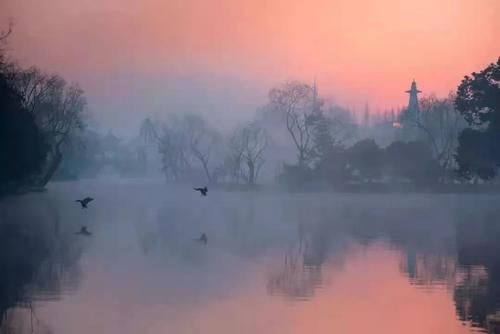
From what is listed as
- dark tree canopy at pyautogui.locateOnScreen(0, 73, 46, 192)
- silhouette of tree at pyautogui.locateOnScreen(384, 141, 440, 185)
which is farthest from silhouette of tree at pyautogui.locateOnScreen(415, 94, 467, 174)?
dark tree canopy at pyautogui.locateOnScreen(0, 73, 46, 192)

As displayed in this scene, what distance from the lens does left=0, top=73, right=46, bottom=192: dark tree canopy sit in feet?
62.4

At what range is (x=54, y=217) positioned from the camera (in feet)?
61.9

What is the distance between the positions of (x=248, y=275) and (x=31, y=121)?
13.1 metres

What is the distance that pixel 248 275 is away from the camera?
9844 millimetres

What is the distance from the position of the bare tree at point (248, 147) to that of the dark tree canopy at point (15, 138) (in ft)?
58.3

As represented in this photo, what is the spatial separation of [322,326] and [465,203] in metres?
20.3

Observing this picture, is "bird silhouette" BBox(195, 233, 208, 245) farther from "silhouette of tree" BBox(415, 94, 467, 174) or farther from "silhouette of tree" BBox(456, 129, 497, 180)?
"silhouette of tree" BBox(415, 94, 467, 174)

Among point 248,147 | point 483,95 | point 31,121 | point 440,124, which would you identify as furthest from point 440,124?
point 31,121

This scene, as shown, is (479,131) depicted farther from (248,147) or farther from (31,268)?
(248,147)

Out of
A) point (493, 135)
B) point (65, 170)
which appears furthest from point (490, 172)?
point (65, 170)

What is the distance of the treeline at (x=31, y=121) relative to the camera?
19312 millimetres

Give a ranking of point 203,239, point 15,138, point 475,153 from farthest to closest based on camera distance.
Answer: point 475,153
point 15,138
point 203,239

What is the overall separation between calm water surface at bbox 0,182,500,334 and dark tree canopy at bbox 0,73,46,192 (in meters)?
1.41

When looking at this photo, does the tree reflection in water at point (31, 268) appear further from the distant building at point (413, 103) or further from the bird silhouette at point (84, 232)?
the distant building at point (413, 103)
